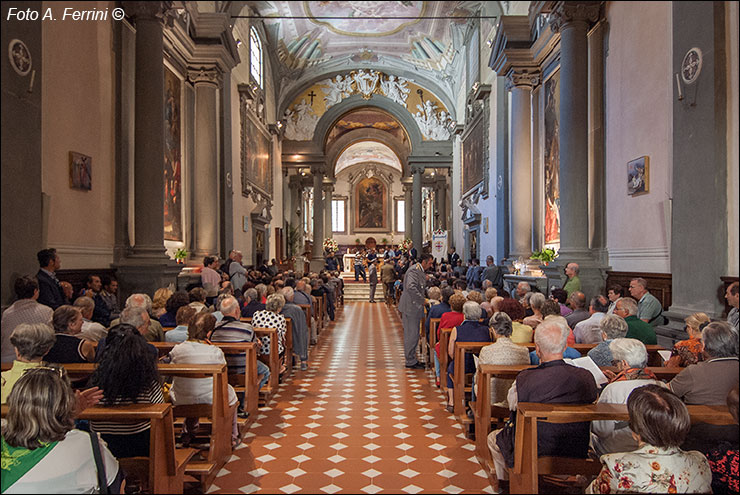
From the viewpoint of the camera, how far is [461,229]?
19.6 m

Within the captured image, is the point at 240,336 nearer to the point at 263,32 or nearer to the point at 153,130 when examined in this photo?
the point at 153,130

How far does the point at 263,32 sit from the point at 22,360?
15.9 metres

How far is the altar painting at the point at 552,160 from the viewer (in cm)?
941

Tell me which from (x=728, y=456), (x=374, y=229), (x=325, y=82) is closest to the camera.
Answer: (x=728, y=456)

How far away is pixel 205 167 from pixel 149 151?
13.0 ft

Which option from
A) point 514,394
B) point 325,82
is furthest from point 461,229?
point 514,394

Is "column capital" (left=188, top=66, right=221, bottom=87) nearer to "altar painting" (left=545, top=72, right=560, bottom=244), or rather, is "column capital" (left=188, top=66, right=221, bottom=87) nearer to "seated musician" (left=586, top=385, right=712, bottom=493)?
"altar painting" (left=545, top=72, right=560, bottom=244)

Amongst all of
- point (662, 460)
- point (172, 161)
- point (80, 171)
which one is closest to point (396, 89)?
point (172, 161)

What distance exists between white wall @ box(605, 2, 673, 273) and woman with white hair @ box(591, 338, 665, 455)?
712mm

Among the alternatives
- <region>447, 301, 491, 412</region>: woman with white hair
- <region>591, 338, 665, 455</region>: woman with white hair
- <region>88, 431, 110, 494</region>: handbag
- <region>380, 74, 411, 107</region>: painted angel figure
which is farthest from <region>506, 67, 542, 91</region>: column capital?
<region>380, 74, 411, 107</region>: painted angel figure

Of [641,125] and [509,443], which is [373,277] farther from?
[509,443]

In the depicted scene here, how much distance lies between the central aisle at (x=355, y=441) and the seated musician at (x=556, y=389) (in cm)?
79

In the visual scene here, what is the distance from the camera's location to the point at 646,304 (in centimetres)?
480

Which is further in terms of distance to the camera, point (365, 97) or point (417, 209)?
point (417, 209)
